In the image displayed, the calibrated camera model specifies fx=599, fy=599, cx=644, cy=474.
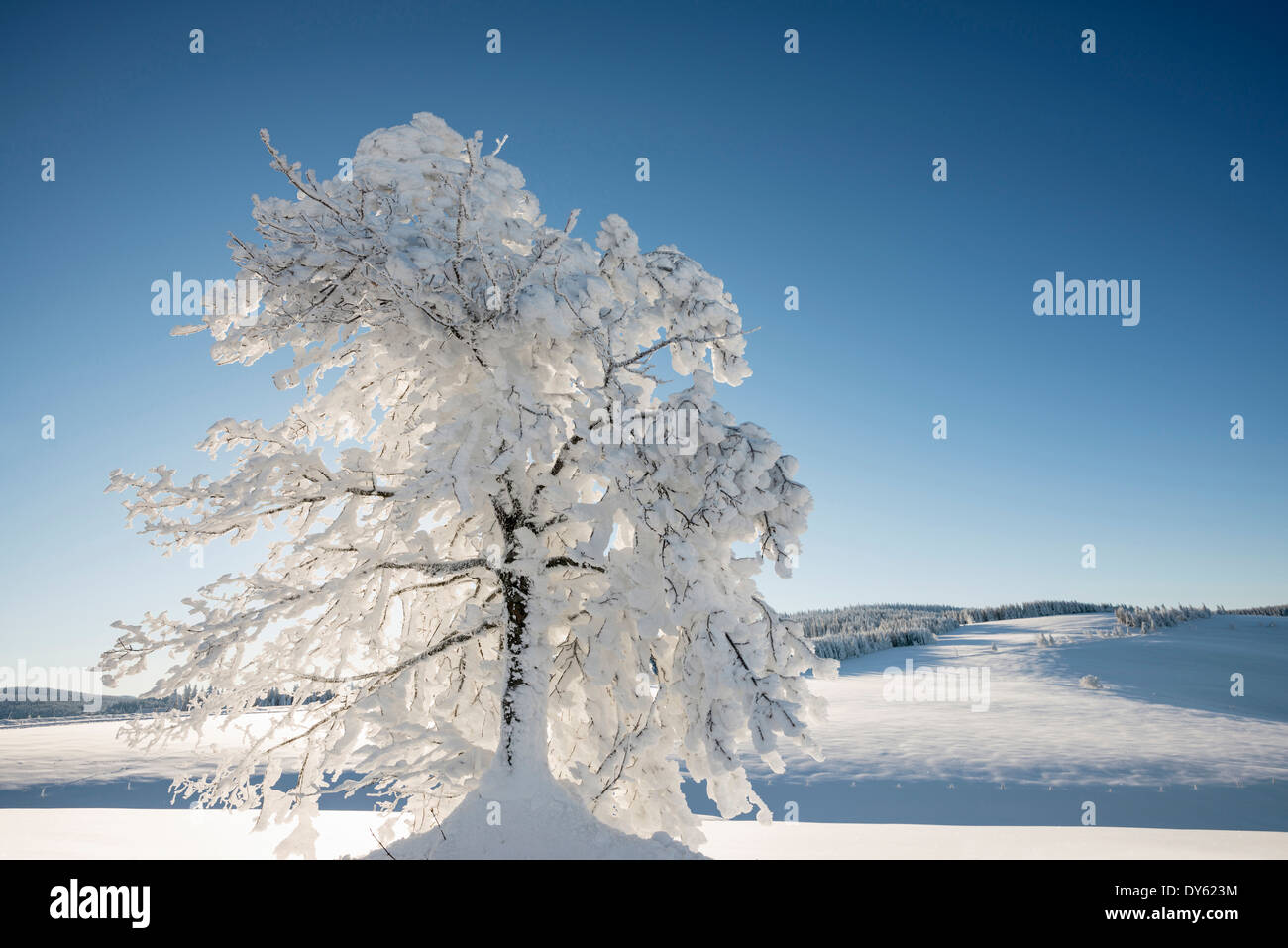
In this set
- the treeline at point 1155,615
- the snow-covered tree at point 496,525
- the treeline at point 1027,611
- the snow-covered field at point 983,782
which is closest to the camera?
the snow-covered tree at point 496,525

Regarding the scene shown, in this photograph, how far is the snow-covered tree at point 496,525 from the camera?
188 inches

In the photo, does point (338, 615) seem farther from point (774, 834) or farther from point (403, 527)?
point (774, 834)

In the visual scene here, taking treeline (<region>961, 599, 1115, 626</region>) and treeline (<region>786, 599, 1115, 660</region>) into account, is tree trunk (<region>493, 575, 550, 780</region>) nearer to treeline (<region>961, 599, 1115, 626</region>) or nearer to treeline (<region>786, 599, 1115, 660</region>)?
treeline (<region>786, 599, 1115, 660</region>)

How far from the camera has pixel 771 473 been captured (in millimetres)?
5102

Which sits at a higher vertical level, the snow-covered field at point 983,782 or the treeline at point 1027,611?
the snow-covered field at point 983,782

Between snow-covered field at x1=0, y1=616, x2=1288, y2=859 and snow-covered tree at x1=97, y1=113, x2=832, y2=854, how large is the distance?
1.74 meters

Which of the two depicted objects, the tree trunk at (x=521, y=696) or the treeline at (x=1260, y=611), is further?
the treeline at (x=1260, y=611)

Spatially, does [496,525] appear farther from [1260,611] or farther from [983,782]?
[1260,611]

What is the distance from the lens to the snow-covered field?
8719 mm

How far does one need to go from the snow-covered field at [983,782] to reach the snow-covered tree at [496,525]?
1740 millimetres
